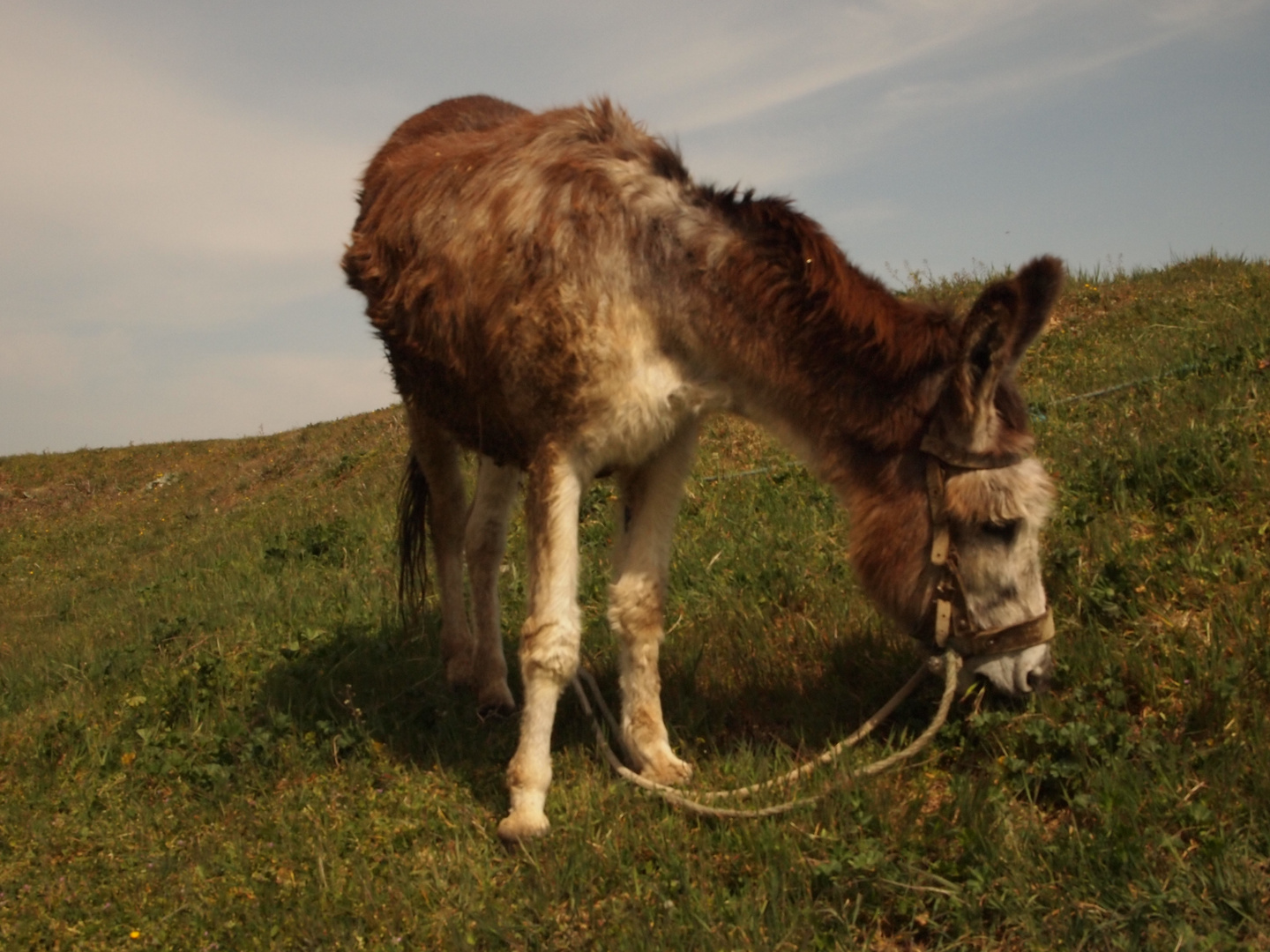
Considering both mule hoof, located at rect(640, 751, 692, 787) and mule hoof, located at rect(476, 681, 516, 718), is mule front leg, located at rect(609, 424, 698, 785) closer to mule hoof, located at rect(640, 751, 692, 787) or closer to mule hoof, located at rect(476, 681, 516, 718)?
mule hoof, located at rect(640, 751, 692, 787)

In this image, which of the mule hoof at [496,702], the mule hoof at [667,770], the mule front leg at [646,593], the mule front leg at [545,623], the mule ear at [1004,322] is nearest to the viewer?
the mule ear at [1004,322]

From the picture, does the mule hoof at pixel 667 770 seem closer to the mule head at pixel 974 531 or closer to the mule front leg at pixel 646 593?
the mule front leg at pixel 646 593

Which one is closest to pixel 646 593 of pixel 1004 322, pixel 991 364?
pixel 991 364

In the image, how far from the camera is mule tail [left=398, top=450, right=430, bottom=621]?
534 cm

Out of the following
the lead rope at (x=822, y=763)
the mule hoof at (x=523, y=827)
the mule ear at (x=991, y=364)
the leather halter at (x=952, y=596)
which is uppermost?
the mule ear at (x=991, y=364)

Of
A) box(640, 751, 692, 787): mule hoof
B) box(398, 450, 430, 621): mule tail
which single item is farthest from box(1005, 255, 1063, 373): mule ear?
box(398, 450, 430, 621): mule tail

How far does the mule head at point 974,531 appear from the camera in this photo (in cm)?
324

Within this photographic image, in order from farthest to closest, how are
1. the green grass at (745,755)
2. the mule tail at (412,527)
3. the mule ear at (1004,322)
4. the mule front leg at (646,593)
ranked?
1. the mule tail at (412,527)
2. the mule front leg at (646,593)
3. the mule ear at (1004,322)
4. the green grass at (745,755)

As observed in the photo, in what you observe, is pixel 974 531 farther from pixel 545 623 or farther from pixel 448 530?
pixel 448 530

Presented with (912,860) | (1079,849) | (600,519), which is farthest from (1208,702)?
(600,519)

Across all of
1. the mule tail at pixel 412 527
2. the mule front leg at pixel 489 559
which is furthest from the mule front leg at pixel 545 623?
the mule tail at pixel 412 527

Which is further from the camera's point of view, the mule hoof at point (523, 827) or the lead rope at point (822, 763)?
the mule hoof at point (523, 827)

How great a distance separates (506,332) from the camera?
3549mm

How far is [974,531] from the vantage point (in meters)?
3.29
